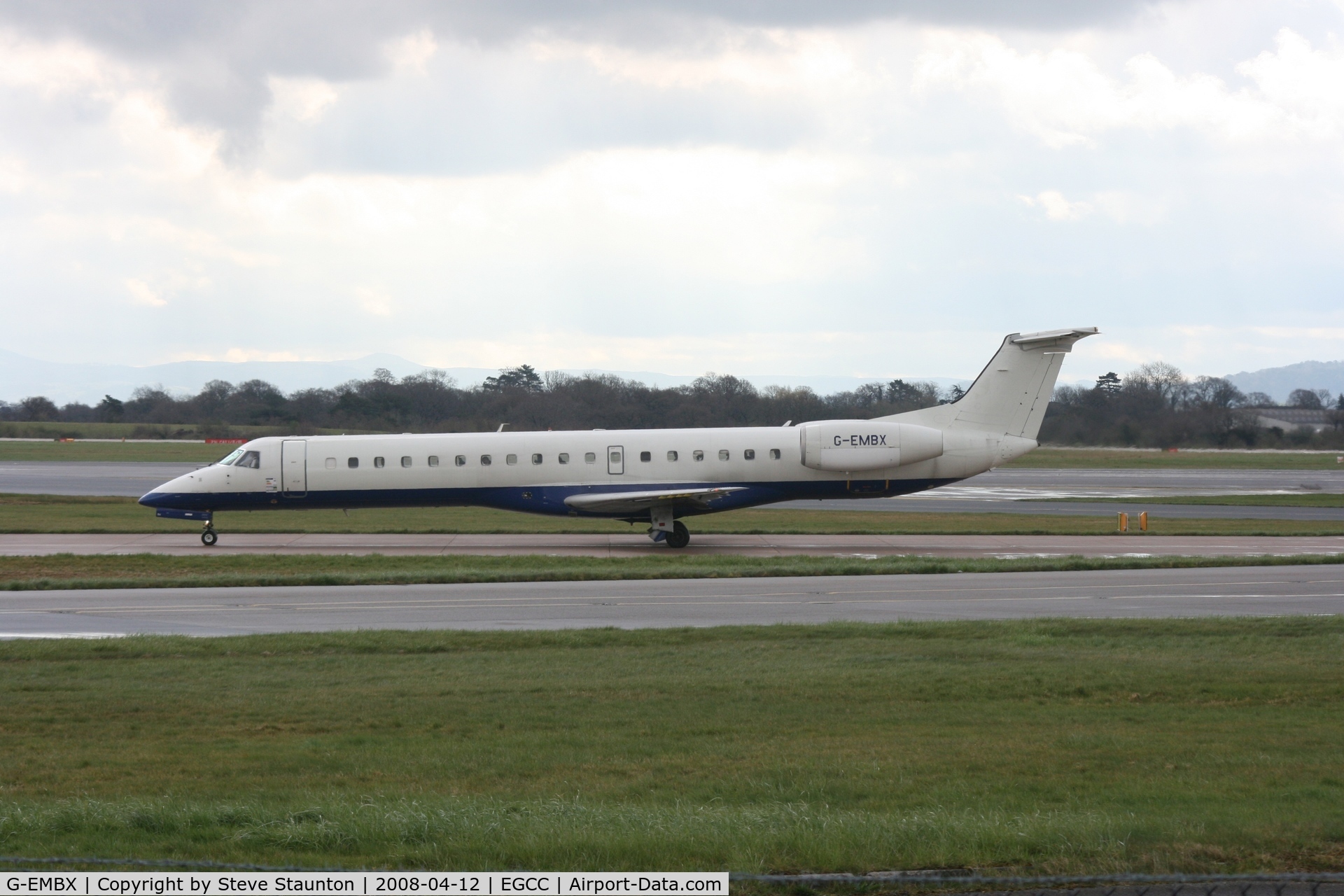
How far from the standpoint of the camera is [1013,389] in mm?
31531

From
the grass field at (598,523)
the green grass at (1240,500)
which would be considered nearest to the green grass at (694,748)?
the grass field at (598,523)

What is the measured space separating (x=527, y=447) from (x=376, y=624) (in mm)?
13459

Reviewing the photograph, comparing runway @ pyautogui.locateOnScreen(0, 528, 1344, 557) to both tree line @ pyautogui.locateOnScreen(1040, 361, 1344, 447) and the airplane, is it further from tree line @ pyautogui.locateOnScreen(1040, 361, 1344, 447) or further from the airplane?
tree line @ pyautogui.locateOnScreen(1040, 361, 1344, 447)

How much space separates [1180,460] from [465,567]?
66623 mm

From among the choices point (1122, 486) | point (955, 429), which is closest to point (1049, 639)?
point (955, 429)

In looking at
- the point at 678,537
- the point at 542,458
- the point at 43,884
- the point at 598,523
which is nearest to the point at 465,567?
the point at 542,458

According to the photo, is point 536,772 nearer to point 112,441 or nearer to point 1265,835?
point 1265,835

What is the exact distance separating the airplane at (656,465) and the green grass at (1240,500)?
52.8ft

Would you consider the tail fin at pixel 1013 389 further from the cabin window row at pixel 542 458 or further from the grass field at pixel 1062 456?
the grass field at pixel 1062 456

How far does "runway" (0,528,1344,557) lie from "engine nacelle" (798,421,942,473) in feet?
7.79

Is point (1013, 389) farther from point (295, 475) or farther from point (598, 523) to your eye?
point (295, 475)

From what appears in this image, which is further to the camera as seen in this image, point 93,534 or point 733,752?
point 93,534

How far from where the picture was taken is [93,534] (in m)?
33.6

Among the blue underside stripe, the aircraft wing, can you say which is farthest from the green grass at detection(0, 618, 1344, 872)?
the blue underside stripe
